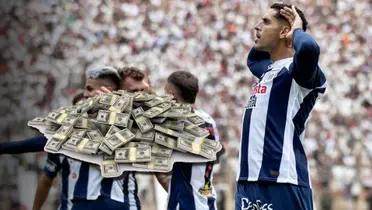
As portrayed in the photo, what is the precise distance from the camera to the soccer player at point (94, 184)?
6.46 meters

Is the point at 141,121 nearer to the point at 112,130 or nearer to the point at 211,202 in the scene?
the point at 112,130

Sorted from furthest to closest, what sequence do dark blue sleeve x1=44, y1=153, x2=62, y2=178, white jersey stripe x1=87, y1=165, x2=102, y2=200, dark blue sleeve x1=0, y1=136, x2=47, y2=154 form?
dark blue sleeve x1=44, y1=153, x2=62, y2=178, white jersey stripe x1=87, y1=165, x2=102, y2=200, dark blue sleeve x1=0, y1=136, x2=47, y2=154

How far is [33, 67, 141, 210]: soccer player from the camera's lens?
21.2 feet

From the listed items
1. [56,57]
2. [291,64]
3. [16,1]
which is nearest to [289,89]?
[291,64]

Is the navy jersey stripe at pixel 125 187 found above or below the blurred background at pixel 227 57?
below

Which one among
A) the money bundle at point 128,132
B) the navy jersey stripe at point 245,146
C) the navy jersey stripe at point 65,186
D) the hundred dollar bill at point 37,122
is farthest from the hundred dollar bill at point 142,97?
the navy jersey stripe at point 65,186

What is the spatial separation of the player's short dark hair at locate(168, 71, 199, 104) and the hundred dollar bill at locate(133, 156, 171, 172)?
1284 millimetres

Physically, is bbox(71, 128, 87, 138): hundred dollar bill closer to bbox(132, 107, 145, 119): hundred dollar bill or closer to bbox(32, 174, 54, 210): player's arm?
bbox(132, 107, 145, 119): hundred dollar bill

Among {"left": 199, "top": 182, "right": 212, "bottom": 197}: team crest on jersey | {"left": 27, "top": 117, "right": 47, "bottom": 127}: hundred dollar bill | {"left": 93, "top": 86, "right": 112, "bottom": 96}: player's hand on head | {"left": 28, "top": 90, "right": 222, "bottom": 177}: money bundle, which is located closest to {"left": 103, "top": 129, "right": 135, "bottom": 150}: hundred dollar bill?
{"left": 28, "top": 90, "right": 222, "bottom": 177}: money bundle

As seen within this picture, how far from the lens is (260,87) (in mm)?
4863

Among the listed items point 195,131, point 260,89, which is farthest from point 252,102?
point 195,131

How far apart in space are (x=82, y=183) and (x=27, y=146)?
819 mm

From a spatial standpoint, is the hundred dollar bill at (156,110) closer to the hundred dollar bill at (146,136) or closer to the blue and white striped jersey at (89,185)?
the hundred dollar bill at (146,136)

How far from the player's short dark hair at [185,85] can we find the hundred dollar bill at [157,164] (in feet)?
4.21
